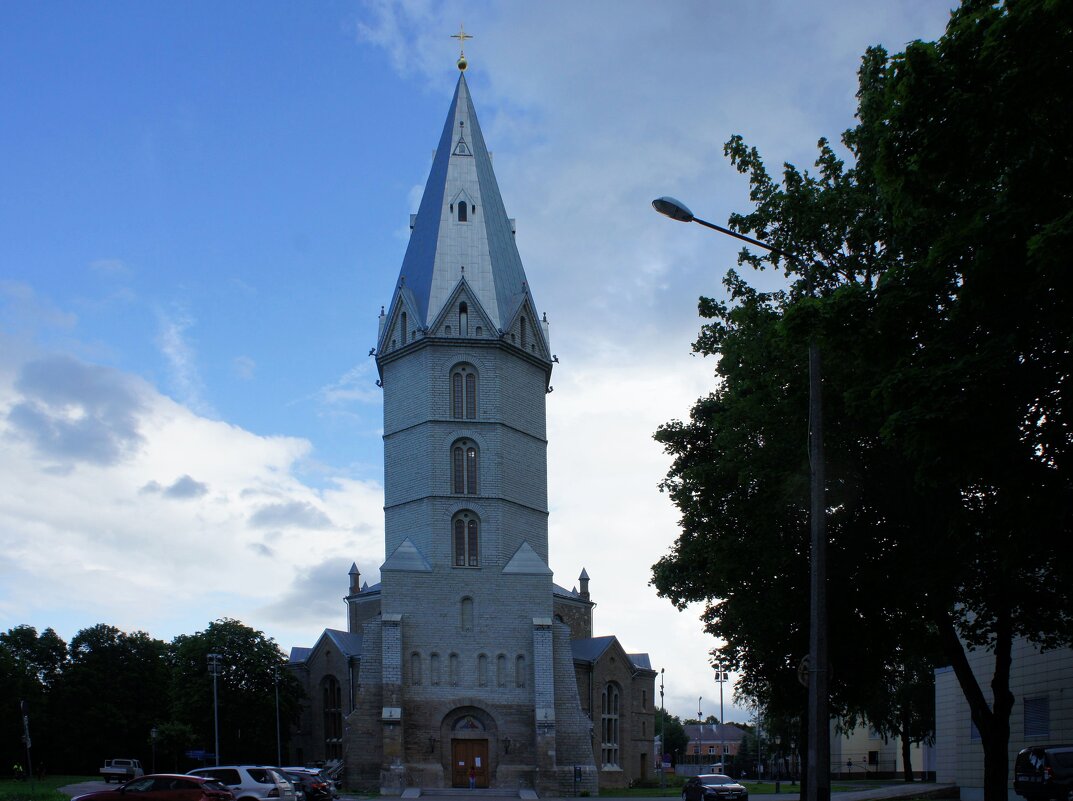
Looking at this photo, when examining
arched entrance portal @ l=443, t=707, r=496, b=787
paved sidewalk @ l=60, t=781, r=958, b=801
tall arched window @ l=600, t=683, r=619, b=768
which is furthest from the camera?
tall arched window @ l=600, t=683, r=619, b=768

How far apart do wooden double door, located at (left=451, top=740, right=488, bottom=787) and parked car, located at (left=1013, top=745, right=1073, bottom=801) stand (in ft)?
106

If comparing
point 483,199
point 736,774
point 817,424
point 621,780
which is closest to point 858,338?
point 817,424

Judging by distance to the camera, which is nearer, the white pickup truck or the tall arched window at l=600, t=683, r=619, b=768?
the white pickup truck

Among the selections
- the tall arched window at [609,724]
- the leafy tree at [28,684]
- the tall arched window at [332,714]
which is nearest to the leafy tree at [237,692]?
the tall arched window at [332,714]

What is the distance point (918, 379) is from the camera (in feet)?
52.1

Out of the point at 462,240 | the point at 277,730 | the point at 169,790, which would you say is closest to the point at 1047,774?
the point at 169,790

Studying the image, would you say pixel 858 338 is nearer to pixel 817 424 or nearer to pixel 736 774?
pixel 817 424

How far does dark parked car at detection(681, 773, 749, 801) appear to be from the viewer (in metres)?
36.4

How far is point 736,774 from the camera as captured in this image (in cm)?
11150

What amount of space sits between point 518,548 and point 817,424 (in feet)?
132

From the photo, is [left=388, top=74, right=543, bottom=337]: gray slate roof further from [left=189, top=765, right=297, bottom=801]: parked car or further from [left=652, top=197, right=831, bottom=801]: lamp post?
[left=652, top=197, right=831, bottom=801]: lamp post

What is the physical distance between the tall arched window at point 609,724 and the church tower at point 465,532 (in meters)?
15.4

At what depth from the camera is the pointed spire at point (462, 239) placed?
189 ft

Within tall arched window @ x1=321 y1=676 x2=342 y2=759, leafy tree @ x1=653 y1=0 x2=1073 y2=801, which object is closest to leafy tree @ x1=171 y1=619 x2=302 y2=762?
tall arched window @ x1=321 y1=676 x2=342 y2=759
